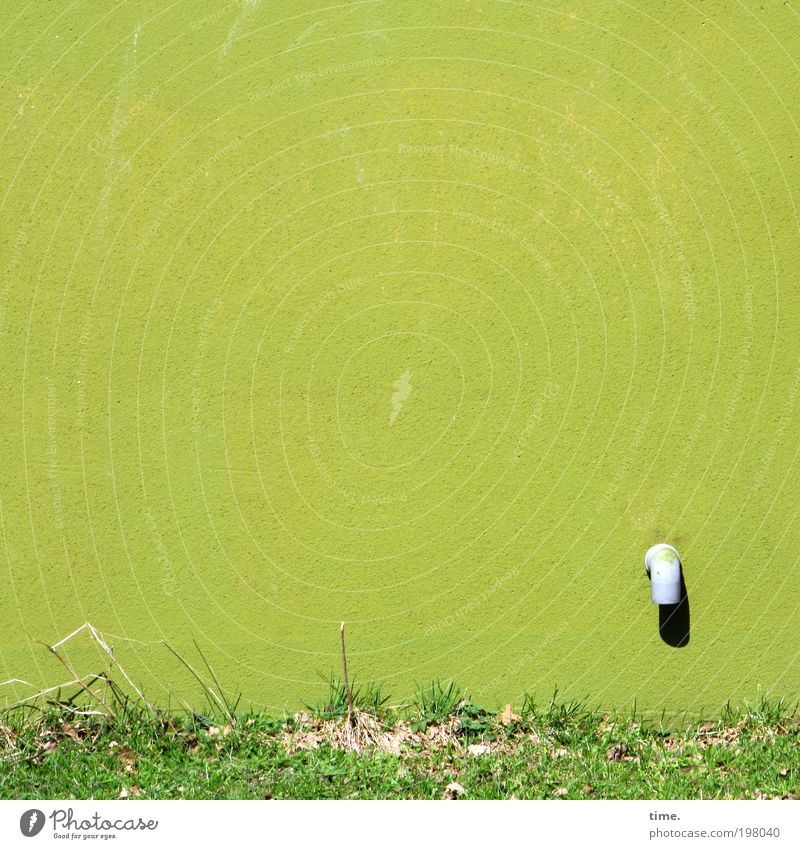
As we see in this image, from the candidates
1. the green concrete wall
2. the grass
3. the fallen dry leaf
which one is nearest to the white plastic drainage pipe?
the green concrete wall

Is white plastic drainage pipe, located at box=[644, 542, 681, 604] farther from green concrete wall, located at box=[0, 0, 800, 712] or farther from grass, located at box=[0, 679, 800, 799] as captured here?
grass, located at box=[0, 679, 800, 799]

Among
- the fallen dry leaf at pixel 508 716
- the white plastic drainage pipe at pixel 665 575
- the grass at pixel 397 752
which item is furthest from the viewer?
the fallen dry leaf at pixel 508 716

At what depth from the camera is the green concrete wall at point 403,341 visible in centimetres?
465

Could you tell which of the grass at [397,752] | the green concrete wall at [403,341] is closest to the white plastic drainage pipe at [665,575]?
the green concrete wall at [403,341]

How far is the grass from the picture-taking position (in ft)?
14.4

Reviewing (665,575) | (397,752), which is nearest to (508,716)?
(397,752)

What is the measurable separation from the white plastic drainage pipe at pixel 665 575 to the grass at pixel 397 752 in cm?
68

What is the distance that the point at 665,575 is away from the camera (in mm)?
4605

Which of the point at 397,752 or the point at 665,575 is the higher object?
the point at 665,575

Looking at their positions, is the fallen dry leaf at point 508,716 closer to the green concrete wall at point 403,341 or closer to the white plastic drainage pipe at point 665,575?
the green concrete wall at point 403,341

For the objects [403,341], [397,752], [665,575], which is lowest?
[397,752]

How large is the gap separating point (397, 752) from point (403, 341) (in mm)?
1964

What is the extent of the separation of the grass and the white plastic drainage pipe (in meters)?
0.68

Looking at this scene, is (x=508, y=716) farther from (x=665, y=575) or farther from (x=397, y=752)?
(x=665, y=575)
